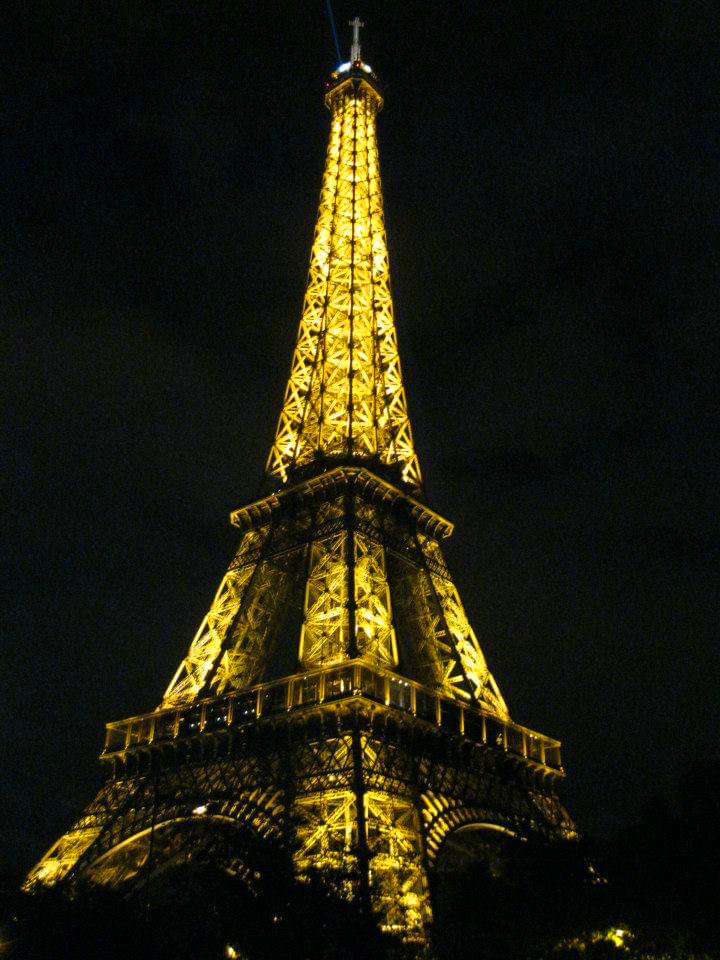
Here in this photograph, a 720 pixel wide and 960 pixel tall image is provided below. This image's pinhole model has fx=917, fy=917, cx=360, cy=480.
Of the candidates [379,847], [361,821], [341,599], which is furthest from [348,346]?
[379,847]

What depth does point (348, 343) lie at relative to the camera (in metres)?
46.2

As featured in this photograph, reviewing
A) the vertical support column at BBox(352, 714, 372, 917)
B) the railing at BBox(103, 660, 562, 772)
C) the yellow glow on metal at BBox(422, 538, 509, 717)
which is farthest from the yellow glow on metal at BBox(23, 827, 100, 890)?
the yellow glow on metal at BBox(422, 538, 509, 717)

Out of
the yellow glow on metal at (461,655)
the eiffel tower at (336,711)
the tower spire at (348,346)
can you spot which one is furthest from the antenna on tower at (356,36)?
the yellow glow on metal at (461,655)

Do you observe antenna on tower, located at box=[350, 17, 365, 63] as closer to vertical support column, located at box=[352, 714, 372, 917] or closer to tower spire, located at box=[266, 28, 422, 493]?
tower spire, located at box=[266, 28, 422, 493]

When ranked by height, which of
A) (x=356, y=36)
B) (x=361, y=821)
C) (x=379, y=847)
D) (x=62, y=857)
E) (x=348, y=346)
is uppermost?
(x=356, y=36)

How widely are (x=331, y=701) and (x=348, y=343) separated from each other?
22.1 metres

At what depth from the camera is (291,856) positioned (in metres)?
25.7

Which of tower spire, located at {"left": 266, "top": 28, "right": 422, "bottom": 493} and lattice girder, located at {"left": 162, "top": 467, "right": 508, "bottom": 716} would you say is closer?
lattice girder, located at {"left": 162, "top": 467, "right": 508, "bottom": 716}

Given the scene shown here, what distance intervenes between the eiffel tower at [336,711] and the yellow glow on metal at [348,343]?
135 millimetres

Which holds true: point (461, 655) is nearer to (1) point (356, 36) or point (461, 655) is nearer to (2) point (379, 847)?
(2) point (379, 847)

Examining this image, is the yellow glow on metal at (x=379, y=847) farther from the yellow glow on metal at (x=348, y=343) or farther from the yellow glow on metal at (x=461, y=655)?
the yellow glow on metal at (x=348, y=343)

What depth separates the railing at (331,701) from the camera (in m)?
29.8

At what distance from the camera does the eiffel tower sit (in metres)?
27.4

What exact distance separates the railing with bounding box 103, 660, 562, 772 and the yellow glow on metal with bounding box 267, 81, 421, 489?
1238cm
